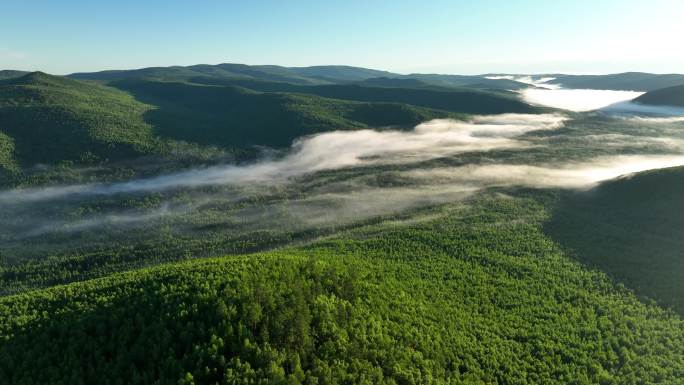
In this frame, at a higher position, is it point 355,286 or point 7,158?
point 7,158

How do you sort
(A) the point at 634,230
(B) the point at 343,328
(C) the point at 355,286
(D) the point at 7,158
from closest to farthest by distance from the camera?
(B) the point at 343,328 < (C) the point at 355,286 < (A) the point at 634,230 < (D) the point at 7,158

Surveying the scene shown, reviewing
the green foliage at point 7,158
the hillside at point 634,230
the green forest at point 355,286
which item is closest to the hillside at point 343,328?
the green forest at point 355,286

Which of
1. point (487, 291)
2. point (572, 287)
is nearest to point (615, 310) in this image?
point (572, 287)

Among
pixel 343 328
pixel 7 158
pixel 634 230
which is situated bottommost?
pixel 634 230

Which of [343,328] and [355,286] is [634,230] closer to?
[355,286]

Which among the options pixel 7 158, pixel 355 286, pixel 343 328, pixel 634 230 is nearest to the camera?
pixel 343 328

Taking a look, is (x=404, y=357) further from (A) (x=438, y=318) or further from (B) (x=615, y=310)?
(B) (x=615, y=310)

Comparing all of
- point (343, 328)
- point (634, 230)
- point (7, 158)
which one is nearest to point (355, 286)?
point (343, 328)
